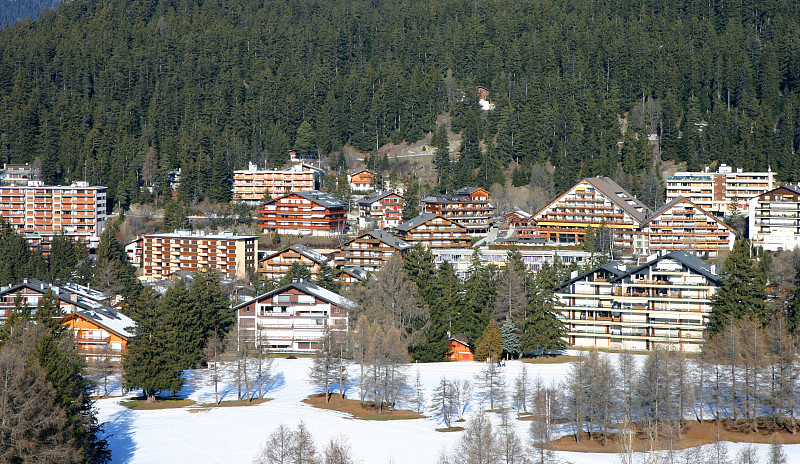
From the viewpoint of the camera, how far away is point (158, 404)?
50.8m

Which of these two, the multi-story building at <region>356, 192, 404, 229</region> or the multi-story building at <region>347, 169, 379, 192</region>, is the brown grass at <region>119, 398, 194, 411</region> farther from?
the multi-story building at <region>347, 169, 379, 192</region>

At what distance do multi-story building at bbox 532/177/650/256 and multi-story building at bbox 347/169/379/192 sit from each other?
2424 centimetres

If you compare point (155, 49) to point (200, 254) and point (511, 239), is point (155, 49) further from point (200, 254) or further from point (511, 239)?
point (511, 239)

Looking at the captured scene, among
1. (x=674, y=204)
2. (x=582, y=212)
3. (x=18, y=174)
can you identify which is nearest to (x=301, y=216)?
(x=582, y=212)

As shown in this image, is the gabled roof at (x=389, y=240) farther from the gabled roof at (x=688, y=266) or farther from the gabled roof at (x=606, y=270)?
the gabled roof at (x=688, y=266)

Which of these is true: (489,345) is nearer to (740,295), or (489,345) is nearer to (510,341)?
(510,341)

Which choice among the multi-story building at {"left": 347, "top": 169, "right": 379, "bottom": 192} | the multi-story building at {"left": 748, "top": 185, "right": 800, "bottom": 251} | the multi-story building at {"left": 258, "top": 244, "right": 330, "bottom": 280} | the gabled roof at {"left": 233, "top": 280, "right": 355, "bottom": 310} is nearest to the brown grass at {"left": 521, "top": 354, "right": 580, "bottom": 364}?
the gabled roof at {"left": 233, "top": 280, "right": 355, "bottom": 310}

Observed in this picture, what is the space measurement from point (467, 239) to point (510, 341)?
31.3 metres

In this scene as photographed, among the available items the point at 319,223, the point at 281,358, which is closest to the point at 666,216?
the point at 319,223

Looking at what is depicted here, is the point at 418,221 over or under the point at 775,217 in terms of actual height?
over

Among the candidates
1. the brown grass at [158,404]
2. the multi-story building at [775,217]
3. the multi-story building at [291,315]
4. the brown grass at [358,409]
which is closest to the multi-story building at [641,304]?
the multi-story building at [291,315]

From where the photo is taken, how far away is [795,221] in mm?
87250

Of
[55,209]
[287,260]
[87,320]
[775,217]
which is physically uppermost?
[55,209]

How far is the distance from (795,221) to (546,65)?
42.0 meters
